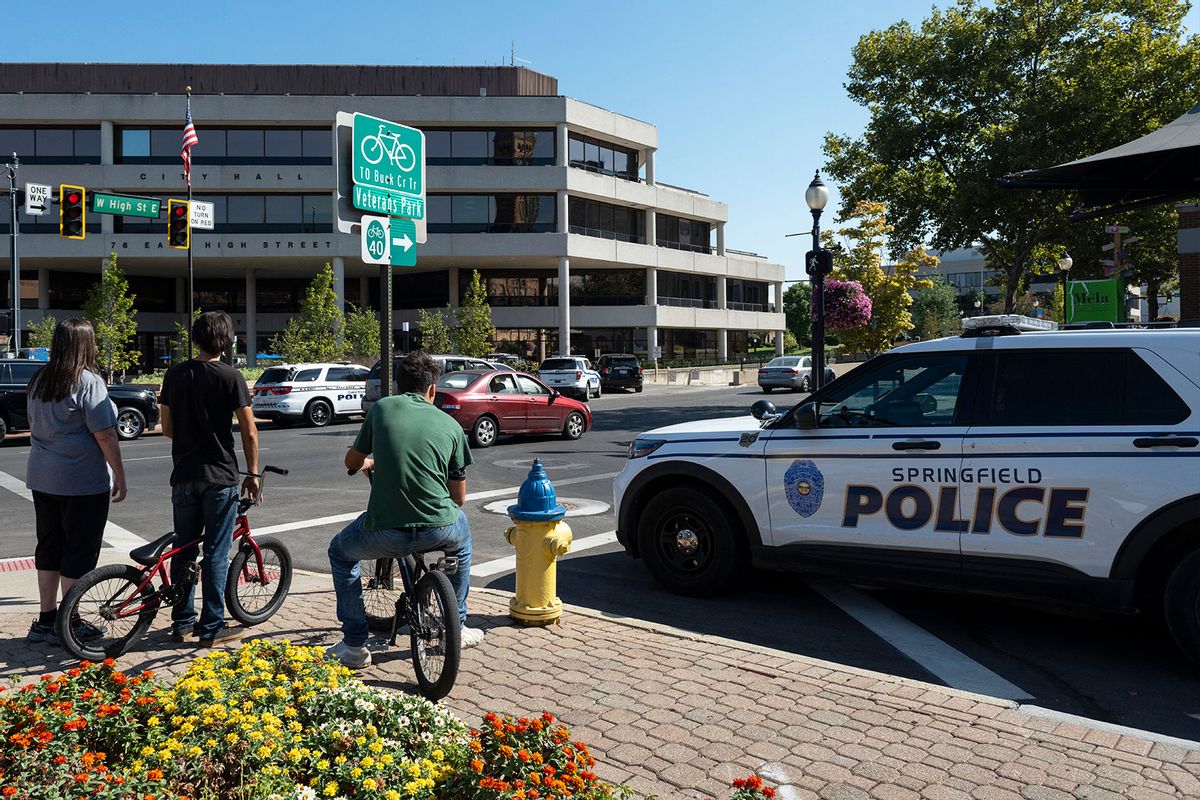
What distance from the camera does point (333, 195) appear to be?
48.5 meters

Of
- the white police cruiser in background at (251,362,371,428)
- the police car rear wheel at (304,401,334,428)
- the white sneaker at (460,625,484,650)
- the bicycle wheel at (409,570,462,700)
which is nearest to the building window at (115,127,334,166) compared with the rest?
the white police cruiser in background at (251,362,371,428)

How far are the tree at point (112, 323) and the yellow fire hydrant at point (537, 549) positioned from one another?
108 feet

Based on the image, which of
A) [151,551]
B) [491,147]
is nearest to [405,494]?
[151,551]

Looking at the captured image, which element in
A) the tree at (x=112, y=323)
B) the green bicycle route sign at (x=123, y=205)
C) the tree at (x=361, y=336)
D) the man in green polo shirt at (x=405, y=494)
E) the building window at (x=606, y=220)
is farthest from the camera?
the building window at (x=606, y=220)

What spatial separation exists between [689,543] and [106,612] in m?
3.75

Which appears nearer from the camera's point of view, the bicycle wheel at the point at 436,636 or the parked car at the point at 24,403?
the bicycle wheel at the point at 436,636

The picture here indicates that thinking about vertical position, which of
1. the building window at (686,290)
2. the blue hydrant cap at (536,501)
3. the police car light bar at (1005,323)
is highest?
the building window at (686,290)

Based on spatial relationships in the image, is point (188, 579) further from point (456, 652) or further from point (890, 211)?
point (890, 211)

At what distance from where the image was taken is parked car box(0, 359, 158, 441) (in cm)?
1912

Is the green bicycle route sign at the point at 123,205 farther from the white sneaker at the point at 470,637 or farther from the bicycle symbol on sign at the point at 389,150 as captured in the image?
the white sneaker at the point at 470,637

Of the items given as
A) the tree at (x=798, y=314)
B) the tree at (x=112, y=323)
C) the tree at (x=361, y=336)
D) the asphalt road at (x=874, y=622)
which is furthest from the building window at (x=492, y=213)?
the tree at (x=798, y=314)

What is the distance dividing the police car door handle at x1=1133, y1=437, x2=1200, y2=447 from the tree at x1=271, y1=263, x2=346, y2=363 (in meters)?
36.9

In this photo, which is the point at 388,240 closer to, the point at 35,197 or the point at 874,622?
the point at 874,622

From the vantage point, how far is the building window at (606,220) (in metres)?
57.3
